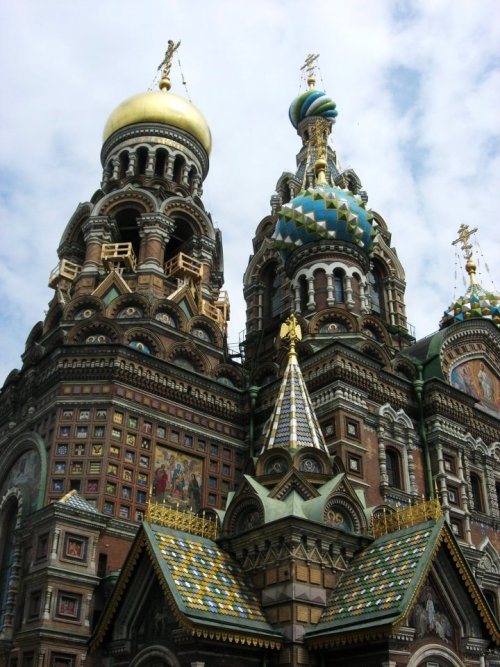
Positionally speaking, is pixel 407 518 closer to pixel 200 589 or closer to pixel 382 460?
pixel 200 589

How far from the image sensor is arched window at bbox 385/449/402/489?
1831 cm

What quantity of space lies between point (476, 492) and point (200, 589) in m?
10.9

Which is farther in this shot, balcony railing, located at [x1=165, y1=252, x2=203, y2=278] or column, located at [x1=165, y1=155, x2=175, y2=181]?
column, located at [x1=165, y1=155, x2=175, y2=181]

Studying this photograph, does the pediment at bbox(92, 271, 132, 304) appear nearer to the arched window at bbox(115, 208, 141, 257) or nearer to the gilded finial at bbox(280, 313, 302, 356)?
the arched window at bbox(115, 208, 141, 257)

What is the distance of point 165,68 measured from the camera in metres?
29.2

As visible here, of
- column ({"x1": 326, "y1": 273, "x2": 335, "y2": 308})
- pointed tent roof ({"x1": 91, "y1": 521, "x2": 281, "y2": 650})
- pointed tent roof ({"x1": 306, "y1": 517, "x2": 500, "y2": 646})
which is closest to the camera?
pointed tent roof ({"x1": 306, "y1": 517, "x2": 500, "y2": 646})

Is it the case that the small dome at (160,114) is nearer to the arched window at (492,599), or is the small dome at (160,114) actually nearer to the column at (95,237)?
the column at (95,237)

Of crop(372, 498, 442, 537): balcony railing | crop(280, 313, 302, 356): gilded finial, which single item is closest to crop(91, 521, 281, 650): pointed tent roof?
crop(372, 498, 442, 537): balcony railing

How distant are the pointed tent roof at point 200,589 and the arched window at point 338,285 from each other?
10610 millimetres

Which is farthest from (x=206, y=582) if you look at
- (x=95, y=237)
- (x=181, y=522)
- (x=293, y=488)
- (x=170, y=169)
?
(x=170, y=169)

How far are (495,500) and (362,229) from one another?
25.9 ft

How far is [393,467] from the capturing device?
18625mm

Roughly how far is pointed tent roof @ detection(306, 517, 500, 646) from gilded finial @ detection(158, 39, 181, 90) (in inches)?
825

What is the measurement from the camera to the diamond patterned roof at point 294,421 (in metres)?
13.4
